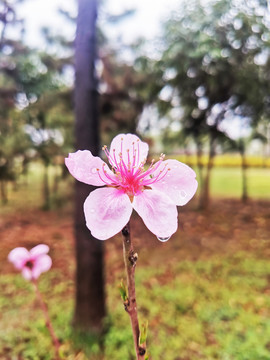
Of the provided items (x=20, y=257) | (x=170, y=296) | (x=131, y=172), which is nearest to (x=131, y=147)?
(x=131, y=172)

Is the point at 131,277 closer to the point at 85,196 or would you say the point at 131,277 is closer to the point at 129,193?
the point at 129,193

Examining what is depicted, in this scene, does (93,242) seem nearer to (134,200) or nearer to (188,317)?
(188,317)

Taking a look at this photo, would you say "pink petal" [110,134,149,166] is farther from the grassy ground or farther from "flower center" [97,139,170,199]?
the grassy ground

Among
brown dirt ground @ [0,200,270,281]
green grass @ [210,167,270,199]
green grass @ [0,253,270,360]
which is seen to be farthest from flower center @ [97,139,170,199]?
green grass @ [210,167,270,199]

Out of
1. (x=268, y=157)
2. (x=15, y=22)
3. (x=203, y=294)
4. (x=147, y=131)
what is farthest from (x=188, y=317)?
(x=268, y=157)

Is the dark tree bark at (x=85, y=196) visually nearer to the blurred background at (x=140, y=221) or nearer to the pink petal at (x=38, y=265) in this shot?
the blurred background at (x=140, y=221)

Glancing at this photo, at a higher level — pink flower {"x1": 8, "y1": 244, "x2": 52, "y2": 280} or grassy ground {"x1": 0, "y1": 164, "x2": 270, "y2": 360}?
pink flower {"x1": 8, "y1": 244, "x2": 52, "y2": 280}
